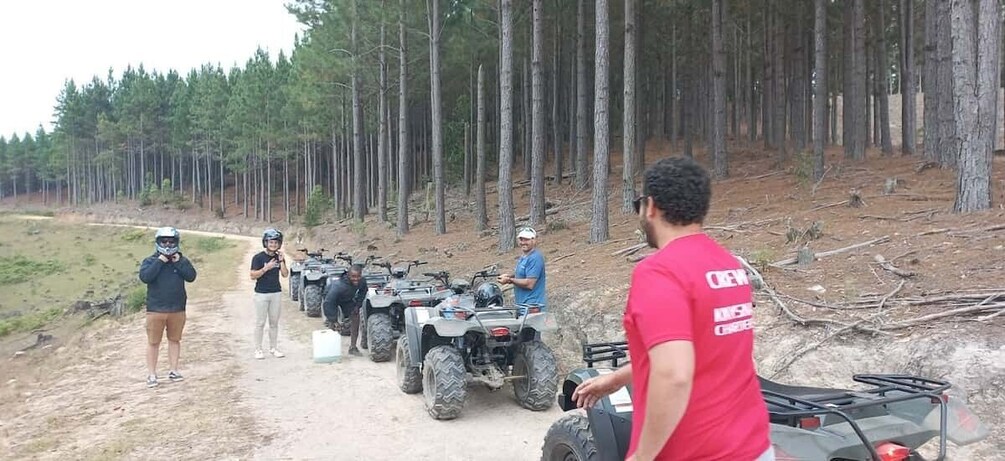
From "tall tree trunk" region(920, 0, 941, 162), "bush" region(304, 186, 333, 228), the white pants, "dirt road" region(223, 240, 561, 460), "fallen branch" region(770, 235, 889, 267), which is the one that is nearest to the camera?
"dirt road" region(223, 240, 561, 460)

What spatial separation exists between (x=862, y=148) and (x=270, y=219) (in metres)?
44.5

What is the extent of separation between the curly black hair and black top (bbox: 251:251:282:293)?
736 centimetres

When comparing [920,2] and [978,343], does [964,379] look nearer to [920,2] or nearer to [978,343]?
[978,343]

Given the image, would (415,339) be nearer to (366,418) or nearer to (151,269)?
(366,418)

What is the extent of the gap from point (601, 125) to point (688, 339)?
11.0 m

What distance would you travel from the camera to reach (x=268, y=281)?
8.62m

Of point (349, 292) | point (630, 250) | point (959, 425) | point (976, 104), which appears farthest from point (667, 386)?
point (630, 250)

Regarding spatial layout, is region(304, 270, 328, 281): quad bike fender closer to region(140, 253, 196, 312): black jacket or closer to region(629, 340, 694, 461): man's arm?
region(140, 253, 196, 312): black jacket

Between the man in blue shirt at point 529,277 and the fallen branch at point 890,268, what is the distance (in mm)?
3498

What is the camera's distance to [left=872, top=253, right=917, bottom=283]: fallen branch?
646cm

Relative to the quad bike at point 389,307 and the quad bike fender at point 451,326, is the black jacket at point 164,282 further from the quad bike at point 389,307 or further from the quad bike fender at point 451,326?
the quad bike fender at point 451,326

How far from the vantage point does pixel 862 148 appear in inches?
693

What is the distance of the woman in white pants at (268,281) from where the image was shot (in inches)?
334

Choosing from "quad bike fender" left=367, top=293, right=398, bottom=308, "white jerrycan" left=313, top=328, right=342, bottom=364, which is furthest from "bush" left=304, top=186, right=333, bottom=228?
"quad bike fender" left=367, top=293, right=398, bottom=308
